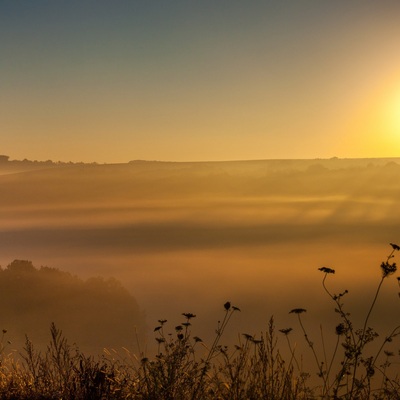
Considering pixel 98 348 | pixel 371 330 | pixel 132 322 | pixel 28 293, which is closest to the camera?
pixel 371 330

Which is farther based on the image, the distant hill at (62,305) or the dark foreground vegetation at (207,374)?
the distant hill at (62,305)

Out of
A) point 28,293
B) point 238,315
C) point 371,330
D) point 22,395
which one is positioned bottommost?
point 238,315

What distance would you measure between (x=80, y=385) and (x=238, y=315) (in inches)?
3860

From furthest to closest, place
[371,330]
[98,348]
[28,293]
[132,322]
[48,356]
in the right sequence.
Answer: [98,348]
[132,322]
[28,293]
[48,356]
[371,330]

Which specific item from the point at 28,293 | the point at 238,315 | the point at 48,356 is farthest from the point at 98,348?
the point at 48,356

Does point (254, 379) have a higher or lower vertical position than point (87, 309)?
higher

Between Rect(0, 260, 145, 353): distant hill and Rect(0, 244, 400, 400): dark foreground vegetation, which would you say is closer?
Rect(0, 244, 400, 400): dark foreground vegetation

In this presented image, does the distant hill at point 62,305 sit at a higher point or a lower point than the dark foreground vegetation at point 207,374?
lower

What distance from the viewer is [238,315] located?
4087 inches

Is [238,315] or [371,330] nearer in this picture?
[371,330]

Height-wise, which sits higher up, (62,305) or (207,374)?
(207,374)

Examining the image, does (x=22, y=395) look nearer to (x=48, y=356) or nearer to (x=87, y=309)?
(x=48, y=356)

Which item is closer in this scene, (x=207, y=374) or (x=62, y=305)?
(x=207, y=374)

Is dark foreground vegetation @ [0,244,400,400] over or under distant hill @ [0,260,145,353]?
over
